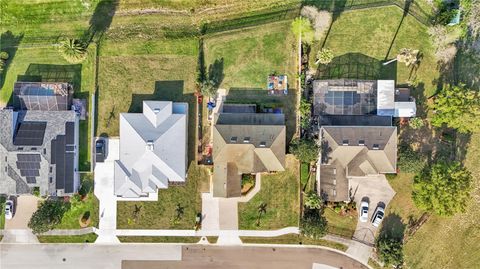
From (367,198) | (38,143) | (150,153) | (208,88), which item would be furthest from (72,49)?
(367,198)

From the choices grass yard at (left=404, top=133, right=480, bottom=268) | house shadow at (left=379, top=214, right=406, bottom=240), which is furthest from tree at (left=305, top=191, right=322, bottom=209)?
grass yard at (left=404, top=133, right=480, bottom=268)

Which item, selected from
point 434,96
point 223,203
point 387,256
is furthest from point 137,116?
point 434,96

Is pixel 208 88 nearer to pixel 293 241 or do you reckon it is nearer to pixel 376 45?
pixel 293 241

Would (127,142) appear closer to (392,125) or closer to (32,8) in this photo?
(32,8)

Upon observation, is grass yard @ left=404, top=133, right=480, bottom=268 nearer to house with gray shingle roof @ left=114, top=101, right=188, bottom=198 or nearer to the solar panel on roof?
house with gray shingle roof @ left=114, top=101, right=188, bottom=198

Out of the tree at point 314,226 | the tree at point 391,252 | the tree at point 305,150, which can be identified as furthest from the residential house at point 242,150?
the tree at point 391,252

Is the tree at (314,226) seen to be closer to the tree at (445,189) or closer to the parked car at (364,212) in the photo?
the parked car at (364,212)
